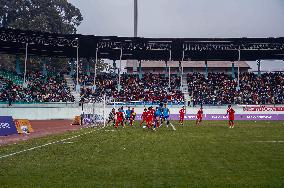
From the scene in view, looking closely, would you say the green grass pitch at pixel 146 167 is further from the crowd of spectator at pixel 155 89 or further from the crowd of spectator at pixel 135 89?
the crowd of spectator at pixel 135 89

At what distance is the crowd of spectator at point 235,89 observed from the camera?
2372 inches

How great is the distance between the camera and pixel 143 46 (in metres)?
63.8

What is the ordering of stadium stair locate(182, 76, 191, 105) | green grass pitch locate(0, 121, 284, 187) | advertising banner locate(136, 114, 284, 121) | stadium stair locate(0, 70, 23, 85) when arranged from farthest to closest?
stadium stair locate(182, 76, 191, 105)
stadium stair locate(0, 70, 23, 85)
advertising banner locate(136, 114, 284, 121)
green grass pitch locate(0, 121, 284, 187)

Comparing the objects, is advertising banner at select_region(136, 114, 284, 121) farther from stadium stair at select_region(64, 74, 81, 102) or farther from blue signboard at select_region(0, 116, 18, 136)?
blue signboard at select_region(0, 116, 18, 136)

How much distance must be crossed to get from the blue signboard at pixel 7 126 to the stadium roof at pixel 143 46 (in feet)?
98.0

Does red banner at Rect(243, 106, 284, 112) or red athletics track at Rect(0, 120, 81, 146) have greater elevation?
red banner at Rect(243, 106, 284, 112)

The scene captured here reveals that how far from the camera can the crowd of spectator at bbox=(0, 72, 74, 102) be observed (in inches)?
2245

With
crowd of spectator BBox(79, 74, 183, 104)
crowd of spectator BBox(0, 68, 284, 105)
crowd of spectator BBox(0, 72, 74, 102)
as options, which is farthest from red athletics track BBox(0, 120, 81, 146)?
crowd of spectator BBox(79, 74, 183, 104)

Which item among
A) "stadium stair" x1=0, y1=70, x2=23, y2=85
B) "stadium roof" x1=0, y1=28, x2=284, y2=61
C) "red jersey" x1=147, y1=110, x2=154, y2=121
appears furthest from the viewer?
"stadium stair" x1=0, y1=70, x2=23, y2=85

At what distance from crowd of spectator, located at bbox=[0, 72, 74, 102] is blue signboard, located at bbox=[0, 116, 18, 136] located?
25.0 metres

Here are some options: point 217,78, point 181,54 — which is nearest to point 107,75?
point 181,54

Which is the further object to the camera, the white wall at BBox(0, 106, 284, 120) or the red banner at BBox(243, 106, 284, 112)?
the red banner at BBox(243, 106, 284, 112)

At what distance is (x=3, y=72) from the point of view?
62.2m

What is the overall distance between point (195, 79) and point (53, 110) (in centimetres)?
2433
